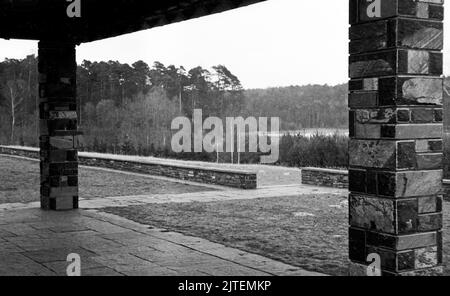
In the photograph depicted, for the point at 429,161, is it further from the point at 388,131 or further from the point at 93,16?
Answer: the point at 93,16

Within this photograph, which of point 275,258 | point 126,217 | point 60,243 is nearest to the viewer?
point 275,258

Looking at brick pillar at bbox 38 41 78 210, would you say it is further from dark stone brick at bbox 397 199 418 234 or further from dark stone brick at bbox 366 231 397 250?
dark stone brick at bbox 397 199 418 234

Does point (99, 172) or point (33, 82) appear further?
Answer: point (33, 82)

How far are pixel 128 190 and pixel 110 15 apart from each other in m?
6.37

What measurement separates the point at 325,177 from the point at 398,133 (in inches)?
428

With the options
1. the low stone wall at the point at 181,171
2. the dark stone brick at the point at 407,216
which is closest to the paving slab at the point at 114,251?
the dark stone brick at the point at 407,216

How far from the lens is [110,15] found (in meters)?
8.80

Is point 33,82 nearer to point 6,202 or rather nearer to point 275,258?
point 6,202

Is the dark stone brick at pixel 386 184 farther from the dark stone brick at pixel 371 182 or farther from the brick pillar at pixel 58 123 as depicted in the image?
the brick pillar at pixel 58 123

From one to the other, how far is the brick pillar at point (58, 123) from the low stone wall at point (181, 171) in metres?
5.16

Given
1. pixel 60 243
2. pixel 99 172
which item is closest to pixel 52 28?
pixel 60 243

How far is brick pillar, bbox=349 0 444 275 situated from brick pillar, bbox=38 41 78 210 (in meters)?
7.18

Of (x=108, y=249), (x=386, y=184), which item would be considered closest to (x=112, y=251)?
(x=108, y=249)

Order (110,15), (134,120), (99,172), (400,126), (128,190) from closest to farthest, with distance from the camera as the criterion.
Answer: (400,126)
(110,15)
(128,190)
(99,172)
(134,120)
